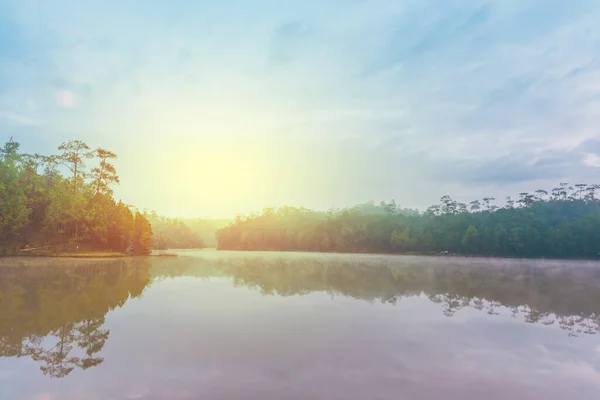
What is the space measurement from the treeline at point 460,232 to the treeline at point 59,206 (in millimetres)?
53966

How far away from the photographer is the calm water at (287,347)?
22.1 ft

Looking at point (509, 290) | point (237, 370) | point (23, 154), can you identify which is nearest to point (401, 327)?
point (237, 370)

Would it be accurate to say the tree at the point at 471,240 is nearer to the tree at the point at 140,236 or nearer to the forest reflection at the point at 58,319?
the tree at the point at 140,236

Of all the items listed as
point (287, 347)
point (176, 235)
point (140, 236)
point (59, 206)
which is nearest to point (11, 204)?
point (59, 206)

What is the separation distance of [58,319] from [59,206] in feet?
136

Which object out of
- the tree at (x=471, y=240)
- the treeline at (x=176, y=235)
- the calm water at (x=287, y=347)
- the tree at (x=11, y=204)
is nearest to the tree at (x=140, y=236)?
the tree at (x=11, y=204)

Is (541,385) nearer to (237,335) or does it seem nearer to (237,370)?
(237,370)

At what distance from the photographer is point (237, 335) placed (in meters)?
10.4

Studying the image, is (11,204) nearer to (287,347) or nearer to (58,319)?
(58,319)

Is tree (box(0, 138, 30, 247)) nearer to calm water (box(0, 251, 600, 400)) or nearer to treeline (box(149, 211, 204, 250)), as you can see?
calm water (box(0, 251, 600, 400))

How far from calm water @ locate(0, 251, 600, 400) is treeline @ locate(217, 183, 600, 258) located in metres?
67.5

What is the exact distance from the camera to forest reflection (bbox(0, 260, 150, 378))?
26.9ft

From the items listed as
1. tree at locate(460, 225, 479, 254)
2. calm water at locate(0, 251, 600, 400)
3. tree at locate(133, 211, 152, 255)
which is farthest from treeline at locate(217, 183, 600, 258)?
calm water at locate(0, 251, 600, 400)

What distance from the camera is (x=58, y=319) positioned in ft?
38.1
